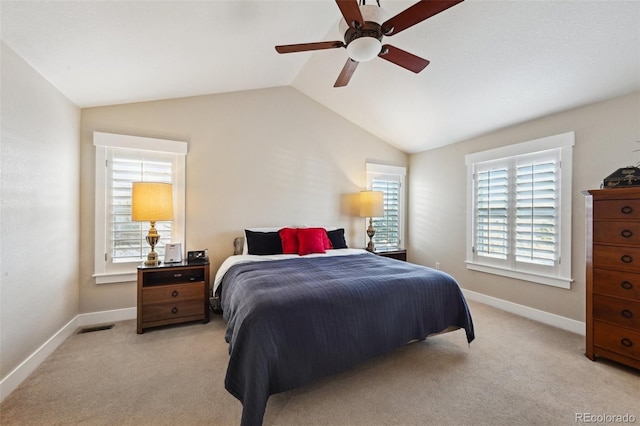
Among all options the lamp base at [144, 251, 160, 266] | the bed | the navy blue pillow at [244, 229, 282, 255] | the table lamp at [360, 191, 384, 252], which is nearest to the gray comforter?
the bed

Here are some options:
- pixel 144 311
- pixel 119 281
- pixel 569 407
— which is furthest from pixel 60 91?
pixel 569 407

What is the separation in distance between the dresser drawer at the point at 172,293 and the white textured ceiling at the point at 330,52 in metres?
2.09

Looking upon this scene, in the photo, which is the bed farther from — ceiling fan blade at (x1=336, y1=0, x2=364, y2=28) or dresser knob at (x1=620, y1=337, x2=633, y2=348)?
ceiling fan blade at (x1=336, y1=0, x2=364, y2=28)

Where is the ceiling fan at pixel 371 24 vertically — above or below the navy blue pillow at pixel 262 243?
above

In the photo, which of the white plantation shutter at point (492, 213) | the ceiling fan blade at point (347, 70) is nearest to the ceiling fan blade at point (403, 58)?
the ceiling fan blade at point (347, 70)

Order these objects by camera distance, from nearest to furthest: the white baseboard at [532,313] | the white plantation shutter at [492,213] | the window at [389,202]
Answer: the white baseboard at [532,313]
the white plantation shutter at [492,213]
the window at [389,202]

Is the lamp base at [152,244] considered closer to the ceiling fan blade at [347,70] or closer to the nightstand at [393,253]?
the ceiling fan blade at [347,70]

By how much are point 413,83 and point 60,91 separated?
3.64 meters

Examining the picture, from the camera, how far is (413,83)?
10.3 ft

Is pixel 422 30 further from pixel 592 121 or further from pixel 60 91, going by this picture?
pixel 60 91

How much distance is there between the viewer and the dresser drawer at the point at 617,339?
2.06 m

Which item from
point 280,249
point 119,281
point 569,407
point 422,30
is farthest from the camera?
point 280,249

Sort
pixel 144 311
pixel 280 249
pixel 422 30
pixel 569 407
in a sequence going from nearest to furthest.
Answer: pixel 569 407 < pixel 422 30 < pixel 144 311 < pixel 280 249

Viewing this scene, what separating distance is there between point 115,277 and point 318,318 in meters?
2.63
